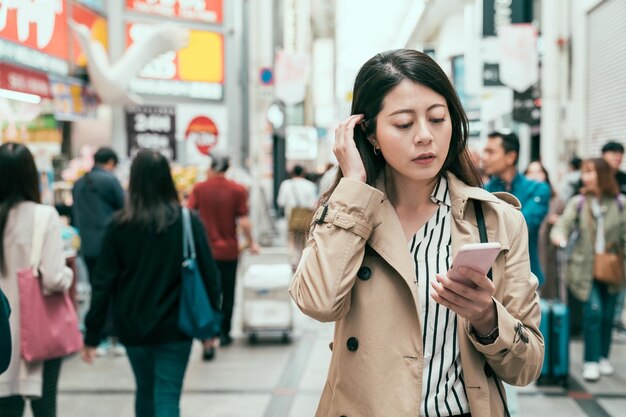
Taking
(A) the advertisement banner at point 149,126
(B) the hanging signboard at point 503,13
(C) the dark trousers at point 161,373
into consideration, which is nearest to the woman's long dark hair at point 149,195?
(C) the dark trousers at point 161,373

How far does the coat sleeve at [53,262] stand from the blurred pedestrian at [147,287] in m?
0.23

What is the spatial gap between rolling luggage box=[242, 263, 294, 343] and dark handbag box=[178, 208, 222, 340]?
3843 millimetres

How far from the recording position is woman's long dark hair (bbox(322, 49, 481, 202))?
196 centimetres

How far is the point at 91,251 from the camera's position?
282 inches

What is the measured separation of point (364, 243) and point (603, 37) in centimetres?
1330

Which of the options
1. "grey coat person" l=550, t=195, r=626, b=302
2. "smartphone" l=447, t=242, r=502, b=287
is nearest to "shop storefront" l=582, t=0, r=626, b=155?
"grey coat person" l=550, t=195, r=626, b=302

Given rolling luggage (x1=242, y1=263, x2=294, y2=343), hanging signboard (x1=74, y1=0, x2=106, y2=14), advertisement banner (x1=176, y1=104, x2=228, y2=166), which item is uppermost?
hanging signboard (x1=74, y1=0, x2=106, y2=14)

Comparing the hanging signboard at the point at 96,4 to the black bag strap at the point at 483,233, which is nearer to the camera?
the black bag strap at the point at 483,233

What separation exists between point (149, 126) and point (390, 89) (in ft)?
30.0

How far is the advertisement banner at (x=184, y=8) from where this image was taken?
53.3 ft

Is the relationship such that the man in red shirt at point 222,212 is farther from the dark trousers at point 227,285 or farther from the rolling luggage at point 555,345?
the rolling luggage at point 555,345

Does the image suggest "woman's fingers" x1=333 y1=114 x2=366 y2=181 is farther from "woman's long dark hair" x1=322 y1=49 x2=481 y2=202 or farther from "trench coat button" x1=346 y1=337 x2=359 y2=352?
"trench coat button" x1=346 y1=337 x2=359 y2=352

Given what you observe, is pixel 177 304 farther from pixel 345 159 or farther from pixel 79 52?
pixel 79 52

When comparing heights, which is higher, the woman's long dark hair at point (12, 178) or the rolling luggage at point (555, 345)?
the woman's long dark hair at point (12, 178)
